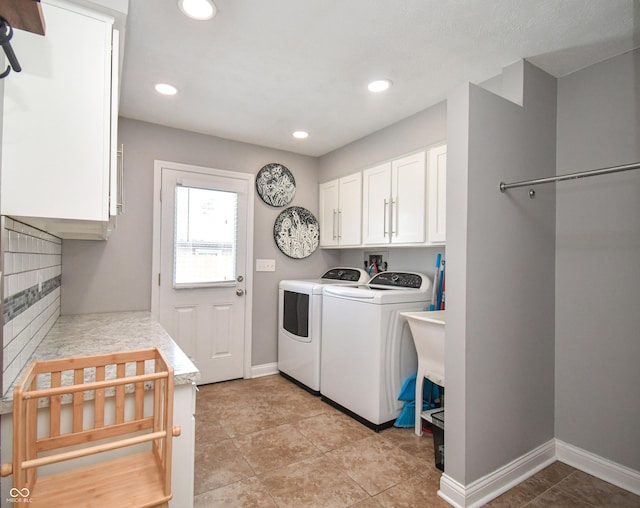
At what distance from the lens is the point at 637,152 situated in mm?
1959

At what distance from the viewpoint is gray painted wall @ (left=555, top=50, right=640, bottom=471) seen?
196 cm

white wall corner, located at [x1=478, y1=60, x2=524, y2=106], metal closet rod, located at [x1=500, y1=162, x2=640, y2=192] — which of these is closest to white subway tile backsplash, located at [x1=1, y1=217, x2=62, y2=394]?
metal closet rod, located at [x1=500, y1=162, x2=640, y2=192]

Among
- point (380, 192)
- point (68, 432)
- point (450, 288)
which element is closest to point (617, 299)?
point (450, 288)

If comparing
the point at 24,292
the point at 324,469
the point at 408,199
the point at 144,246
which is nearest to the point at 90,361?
the point at 24,292

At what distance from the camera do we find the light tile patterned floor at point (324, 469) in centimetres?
183

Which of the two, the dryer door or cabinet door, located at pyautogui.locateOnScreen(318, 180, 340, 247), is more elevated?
cabinet door, located at pyautogui.locateOnScreen(318, 180, 340, 247)

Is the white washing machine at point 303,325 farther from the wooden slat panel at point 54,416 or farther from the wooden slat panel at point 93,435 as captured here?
the wooden slat panel at point 54,416

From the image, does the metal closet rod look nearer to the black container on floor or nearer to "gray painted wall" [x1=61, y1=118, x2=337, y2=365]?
the black container on floor

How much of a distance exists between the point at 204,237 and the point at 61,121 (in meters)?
2.19

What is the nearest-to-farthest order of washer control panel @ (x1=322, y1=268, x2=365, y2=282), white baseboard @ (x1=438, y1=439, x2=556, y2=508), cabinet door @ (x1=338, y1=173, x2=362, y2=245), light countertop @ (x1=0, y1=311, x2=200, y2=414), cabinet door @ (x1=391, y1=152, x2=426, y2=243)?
1. light countertop @ (x1=0, y1=311, x2=200, y2=414)
2. white baseboard @ (x1=438, y1=439, x2=556, y2=508)
3. cabinet door @ (x1=391, y1=152, x2=426, y2=243)
4. cabinet door @ (x1=338, y1=173, x2=362, y2=245)
5. washer control panel @ (x1=322, y1=268, x2=365, y2=282)

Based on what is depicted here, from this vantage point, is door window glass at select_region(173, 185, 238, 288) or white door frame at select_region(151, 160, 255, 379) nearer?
white door frame at select_region(151, 160, 255, 379)

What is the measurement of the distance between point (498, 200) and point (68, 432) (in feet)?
6.93

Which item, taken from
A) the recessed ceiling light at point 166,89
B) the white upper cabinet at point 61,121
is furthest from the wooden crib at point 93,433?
the recessed ceiling light at point 166,89

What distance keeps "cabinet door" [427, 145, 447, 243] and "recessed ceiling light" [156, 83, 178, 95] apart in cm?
185
